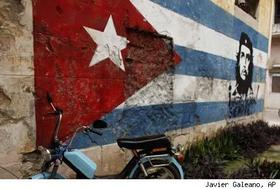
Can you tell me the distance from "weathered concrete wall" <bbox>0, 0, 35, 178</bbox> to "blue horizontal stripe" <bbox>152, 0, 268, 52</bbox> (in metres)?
2.01

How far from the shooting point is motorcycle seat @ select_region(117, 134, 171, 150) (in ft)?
9.71

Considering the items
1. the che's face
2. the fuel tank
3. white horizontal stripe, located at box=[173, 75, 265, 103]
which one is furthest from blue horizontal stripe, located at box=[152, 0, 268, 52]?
the fuel tank

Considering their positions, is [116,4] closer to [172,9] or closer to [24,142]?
[172,9]

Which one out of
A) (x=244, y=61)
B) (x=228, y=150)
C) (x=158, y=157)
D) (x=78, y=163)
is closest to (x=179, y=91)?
(x=228, y=150)

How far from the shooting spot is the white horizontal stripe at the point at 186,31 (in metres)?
4.28

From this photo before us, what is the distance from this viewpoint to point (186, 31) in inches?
200

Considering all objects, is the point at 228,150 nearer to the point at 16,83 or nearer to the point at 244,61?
the point at 244,61

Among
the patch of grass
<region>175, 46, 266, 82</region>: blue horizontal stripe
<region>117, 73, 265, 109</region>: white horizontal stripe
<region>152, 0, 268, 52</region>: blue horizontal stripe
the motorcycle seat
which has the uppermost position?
<region>152, 0, 268, 52</region>: blue horizontal stripe

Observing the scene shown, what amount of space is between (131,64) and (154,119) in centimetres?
85

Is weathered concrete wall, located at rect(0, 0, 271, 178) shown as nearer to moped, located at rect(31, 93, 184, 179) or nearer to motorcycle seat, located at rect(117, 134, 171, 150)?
moped, located at rect(31, 93, 184, 179)

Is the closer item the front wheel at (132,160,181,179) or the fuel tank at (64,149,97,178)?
the fuel tank at (64,149,97,178)

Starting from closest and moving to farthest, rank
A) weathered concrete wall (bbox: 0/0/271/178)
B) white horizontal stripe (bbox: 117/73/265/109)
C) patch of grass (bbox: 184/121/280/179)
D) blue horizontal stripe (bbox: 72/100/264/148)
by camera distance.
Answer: weathered concrete wall (bbox: 0/0/271/178), blue horizontal stripe (bbox: 72/100/264/148), patch of grass (bbox: 184/121/280/179), white horizontal stripe (bbox: 117/73/265/109)

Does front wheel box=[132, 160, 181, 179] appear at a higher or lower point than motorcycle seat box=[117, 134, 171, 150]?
lower

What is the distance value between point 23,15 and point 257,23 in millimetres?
6468
